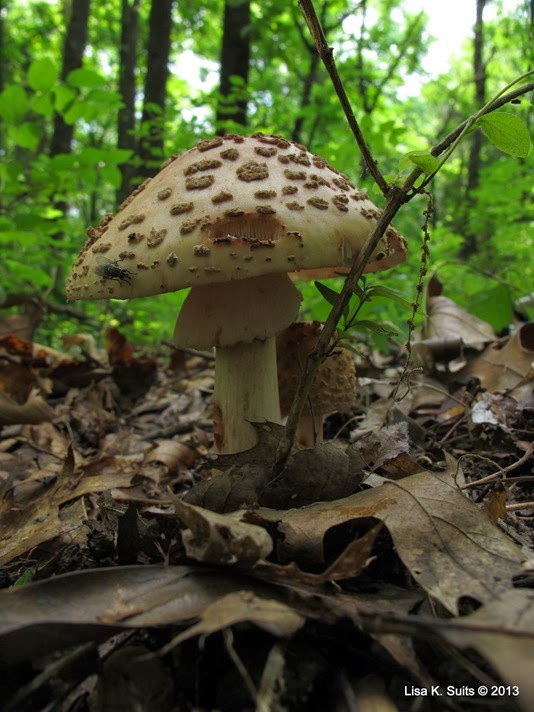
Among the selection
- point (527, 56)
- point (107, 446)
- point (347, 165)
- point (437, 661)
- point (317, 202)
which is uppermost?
point (527, 56)

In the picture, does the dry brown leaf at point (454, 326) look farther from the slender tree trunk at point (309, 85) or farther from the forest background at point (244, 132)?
the slender tree trunk at point (309, 85)

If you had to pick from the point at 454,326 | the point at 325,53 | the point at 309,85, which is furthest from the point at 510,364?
the point at 309,85

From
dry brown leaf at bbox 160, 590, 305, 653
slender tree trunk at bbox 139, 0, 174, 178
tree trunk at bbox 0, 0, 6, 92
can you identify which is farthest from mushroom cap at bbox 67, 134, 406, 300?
tree trunk at bbox 0, 0, 6, 92

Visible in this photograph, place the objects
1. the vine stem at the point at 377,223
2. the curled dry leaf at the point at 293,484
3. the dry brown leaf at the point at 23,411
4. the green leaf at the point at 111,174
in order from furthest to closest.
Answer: the green leaf at the point at 111,174 → the dry brown leaf at the point at 23,411 → the curled dry leaf at the point at 293,484 → the vine stem at the point at 377,223

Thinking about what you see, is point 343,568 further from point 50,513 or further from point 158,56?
point 158,56

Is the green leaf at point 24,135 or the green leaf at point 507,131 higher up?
the green leaf at point 24,135

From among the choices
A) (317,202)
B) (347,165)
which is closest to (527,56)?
(347,165)

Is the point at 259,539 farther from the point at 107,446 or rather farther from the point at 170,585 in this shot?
the point at 107,446

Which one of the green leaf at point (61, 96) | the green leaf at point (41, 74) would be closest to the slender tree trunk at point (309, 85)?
the green leaf at point (61, 96)
